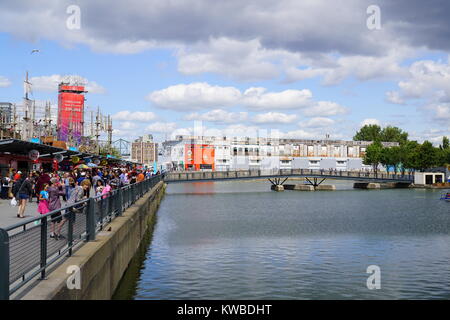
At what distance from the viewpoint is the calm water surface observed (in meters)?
17.5

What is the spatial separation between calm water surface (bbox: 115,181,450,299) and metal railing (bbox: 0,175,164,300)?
3.56 metres

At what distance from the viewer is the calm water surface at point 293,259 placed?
17.5 meters

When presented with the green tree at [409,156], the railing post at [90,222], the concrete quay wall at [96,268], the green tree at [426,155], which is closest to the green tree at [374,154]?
the green tree at [409,156]

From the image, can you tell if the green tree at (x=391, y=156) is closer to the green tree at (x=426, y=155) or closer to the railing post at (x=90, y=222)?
the green tree at (x=426, y=155)

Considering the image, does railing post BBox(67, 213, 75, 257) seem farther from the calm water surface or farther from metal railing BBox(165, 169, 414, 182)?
metal railing BBox(165, 169, 414, 182)

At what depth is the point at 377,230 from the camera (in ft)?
114

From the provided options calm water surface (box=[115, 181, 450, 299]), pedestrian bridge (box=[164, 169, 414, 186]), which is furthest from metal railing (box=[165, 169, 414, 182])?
calm water surface (box=[115, 181, 450, 299])

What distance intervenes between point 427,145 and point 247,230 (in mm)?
106176

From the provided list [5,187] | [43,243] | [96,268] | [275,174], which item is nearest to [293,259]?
[96,268]

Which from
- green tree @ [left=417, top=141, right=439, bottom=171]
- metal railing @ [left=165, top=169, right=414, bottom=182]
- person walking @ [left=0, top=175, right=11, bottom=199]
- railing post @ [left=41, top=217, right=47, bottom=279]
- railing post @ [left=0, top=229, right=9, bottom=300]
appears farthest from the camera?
green tree @ [left=417, top=141, right=439, bottom=171]

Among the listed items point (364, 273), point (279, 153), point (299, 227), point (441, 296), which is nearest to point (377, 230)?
point (299, 227)

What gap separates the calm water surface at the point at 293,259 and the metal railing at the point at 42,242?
356 centimetres
